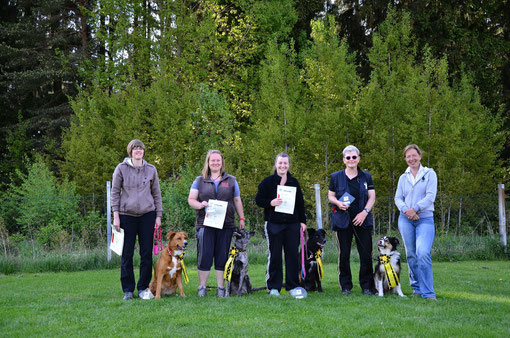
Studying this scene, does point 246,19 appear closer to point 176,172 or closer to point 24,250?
point 176,172

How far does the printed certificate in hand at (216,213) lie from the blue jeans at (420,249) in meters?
2.14

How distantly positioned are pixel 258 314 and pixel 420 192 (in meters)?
2.36

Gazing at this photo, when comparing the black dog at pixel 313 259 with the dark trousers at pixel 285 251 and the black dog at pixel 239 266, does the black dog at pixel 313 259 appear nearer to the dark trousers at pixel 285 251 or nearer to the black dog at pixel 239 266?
the dark trousers at pixel 285 251

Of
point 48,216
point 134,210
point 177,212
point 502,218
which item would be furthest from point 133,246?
point 502,218

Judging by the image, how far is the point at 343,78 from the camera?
1407 cm

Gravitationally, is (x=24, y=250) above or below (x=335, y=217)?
below

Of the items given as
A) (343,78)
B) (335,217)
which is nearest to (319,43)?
(343,78)

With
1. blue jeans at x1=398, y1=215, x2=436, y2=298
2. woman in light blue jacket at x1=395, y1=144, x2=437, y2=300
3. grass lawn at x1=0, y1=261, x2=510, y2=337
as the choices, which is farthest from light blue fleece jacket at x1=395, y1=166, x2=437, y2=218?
grass lawn at x1=0, y1=261, x2=510, y2=337

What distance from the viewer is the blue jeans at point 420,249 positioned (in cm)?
501

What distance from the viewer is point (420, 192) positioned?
5156 mm

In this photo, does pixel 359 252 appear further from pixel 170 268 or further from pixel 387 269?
pixel 170 268

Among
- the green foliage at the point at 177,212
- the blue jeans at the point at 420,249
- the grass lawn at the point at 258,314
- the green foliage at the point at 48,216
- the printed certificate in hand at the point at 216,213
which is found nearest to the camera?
the grass lawn at the point at 258,314

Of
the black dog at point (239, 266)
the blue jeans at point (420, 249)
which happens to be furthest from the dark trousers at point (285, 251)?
the blue jeans at point (420, 249)

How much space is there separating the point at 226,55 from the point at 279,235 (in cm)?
1517
